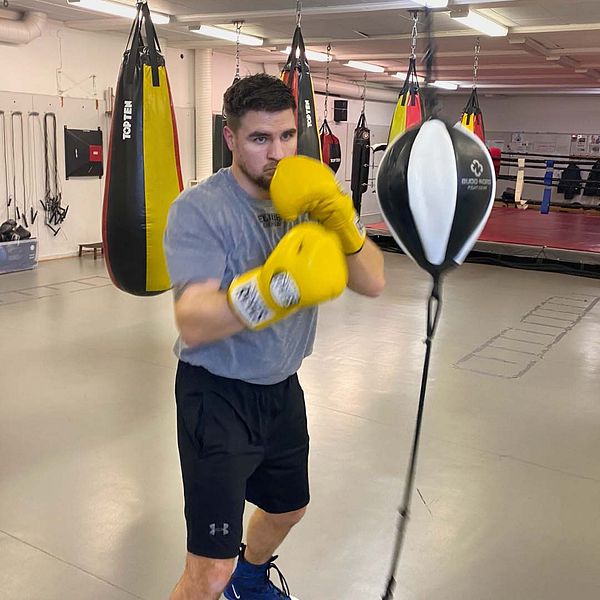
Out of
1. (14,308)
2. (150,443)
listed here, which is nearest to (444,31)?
(14,308)

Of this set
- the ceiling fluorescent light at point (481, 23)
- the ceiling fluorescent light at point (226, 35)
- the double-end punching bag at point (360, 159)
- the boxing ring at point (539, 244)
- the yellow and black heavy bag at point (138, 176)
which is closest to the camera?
the yellow and black heavy bag at point (138, 176)

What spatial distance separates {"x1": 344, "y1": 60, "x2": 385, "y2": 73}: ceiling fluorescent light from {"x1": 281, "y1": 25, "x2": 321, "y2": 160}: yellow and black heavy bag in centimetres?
664

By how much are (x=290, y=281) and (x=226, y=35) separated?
22.6ft

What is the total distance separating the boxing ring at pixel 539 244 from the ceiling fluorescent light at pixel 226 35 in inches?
104

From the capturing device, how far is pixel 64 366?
3975 millimetres

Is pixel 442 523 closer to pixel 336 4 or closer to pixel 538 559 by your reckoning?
pixel 538 559

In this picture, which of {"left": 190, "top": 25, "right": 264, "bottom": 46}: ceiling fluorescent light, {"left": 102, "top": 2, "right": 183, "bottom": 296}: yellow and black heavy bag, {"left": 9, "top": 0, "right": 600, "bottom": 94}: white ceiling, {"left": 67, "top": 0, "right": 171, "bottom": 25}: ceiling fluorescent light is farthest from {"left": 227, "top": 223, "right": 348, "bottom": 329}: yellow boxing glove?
{"left": 190, "top": 25, "right": 264, "bottom": 46}: ceiling fluorescent light

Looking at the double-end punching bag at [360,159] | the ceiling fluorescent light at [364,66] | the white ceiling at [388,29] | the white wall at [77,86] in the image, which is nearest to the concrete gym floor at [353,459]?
the white wall at [77,86]

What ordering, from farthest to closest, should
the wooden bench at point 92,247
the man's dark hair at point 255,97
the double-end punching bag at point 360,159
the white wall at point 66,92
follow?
the double-end punching bag at point 360,159 < the wooden bench at point 92,247 < the white wall at point 66,92 < the man's dark hair at point 255,97

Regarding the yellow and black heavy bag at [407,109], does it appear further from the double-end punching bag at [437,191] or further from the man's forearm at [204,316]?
the man's forearm at [204,316]

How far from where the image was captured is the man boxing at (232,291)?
1423 millimetres

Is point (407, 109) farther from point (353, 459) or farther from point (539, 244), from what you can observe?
point (353, 459)

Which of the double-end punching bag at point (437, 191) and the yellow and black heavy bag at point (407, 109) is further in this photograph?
the yellow and black heavy bag at point (407, 109)

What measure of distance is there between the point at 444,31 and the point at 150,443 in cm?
582
